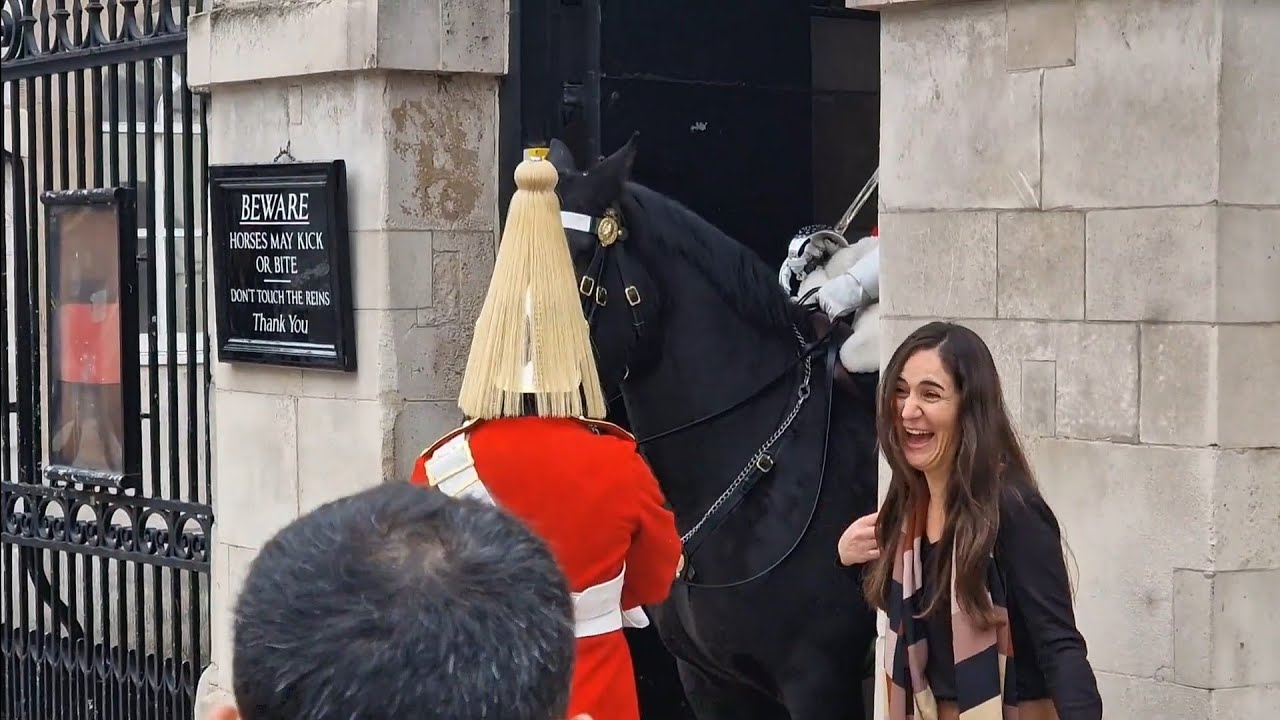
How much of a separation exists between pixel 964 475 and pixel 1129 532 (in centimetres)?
80

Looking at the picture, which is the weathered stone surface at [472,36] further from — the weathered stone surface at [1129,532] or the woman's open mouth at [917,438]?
the woman's open mouth at [917,438]

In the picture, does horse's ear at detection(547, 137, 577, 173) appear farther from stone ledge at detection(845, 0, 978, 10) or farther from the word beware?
the word beware

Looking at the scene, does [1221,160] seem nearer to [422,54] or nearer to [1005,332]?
[1005,332]

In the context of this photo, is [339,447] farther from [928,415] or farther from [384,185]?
[928,415]

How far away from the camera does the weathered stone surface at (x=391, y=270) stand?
5219 millimetres

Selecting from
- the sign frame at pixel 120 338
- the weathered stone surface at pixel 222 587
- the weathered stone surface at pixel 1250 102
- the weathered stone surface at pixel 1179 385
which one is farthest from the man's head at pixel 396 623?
the sign frame at pixel 120 338

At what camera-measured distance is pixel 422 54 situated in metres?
5.21

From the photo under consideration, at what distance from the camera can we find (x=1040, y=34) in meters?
3.73

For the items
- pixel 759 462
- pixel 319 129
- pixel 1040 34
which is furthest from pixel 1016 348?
pixel 319 129

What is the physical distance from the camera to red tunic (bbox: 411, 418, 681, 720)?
10.4 feet

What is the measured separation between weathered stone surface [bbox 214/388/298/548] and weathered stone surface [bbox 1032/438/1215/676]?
8.75 ft

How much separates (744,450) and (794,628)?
0.46 m

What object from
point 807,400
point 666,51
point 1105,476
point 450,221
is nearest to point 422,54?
point 450,221

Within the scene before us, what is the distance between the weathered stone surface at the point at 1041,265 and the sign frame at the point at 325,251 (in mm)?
2188
